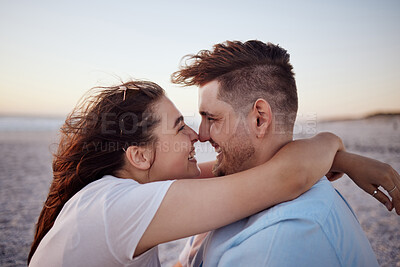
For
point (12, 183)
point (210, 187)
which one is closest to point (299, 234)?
point (210, 187)

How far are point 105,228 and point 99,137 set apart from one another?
34.7 inches

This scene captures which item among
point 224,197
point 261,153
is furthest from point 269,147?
point 224,197

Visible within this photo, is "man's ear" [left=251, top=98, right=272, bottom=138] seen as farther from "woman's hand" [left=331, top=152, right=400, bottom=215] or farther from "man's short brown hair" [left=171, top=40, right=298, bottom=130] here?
"woman's hand" [left=331, top=152, right=400, bottom=215]

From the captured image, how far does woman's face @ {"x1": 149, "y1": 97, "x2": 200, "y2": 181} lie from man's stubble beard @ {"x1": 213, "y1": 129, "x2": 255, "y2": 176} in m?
0.34

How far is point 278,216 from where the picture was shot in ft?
5.40

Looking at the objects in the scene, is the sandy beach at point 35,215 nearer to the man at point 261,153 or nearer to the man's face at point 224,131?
the man's face at point 224,131

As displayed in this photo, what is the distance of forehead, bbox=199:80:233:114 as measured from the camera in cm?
248

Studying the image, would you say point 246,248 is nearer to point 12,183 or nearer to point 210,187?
point 210,187

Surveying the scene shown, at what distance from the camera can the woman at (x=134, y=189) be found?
5.26ft

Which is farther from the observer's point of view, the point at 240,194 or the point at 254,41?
the point at 254,41

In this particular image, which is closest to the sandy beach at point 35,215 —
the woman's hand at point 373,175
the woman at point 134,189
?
the woman at point 134,189

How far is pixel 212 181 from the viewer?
1742 millimetres

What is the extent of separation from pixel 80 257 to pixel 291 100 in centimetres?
207

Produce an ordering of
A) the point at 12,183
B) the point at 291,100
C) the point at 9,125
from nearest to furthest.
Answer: the point at 291,100
the point at 12,183
the point at 9,125
